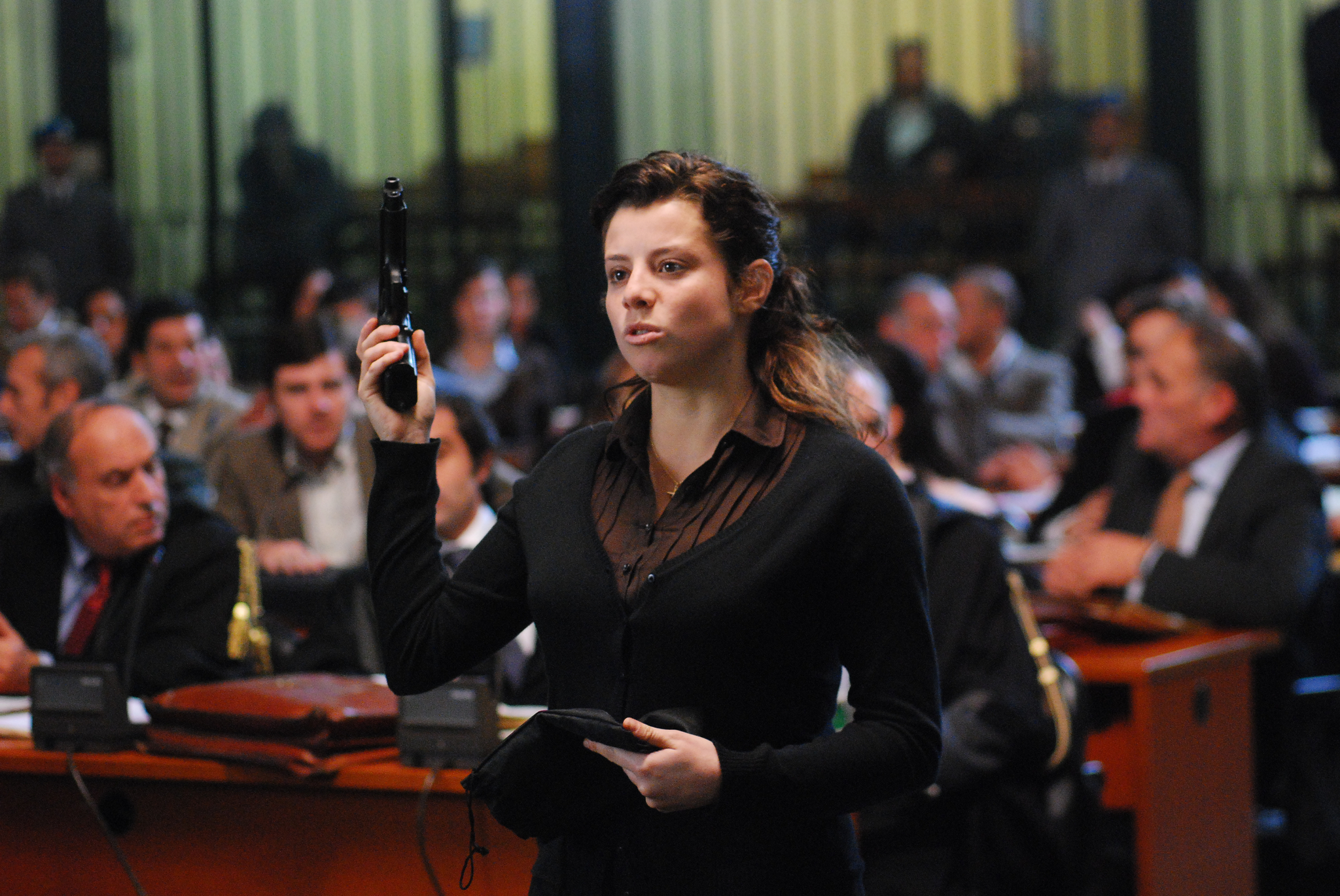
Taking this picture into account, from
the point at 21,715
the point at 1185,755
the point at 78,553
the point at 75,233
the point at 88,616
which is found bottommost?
the point at 1185,755

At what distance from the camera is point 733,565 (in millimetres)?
1592

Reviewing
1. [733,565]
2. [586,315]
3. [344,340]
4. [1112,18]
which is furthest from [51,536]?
[1112,18]

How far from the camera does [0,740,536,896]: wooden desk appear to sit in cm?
243

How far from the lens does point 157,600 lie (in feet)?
10.2

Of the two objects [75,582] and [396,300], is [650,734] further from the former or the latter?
[75,582]

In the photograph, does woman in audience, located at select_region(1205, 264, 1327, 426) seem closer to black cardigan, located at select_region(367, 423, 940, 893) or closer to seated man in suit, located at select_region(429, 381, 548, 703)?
seated man in suit, located at select_region(429, 381, 548, 703)

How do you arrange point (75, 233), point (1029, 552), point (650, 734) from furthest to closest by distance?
point (75, 233), point (1029, 552), point (650, 734)

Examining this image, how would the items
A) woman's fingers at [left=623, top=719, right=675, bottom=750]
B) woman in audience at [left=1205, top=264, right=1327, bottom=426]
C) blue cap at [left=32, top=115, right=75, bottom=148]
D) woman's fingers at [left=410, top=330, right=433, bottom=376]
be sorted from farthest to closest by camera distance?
blue cap at [left=32, top=115, right=75, bottom=148]
woman in audience at [left=1205, top=264, right=1327, bottom=426]
woman's fingers at [left=410, top=330, right=433, bottom=376]
woman's fingers at [left=623, top=719, right=675, bottom=750]

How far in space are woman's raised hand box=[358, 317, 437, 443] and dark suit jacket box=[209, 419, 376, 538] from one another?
2789 mm

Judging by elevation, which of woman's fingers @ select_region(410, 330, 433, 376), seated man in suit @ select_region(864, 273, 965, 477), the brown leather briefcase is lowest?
the brown leather briefcase

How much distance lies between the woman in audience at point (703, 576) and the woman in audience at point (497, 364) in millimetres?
4853

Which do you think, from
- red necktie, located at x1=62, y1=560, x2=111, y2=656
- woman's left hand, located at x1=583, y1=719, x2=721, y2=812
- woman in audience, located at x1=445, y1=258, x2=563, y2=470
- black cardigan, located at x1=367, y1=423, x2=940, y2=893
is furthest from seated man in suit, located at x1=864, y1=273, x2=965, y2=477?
woman's left hand, located at x1=583, y1=719, x2=721, y2=812

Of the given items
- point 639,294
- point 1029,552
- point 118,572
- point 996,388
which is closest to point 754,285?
point 639,294

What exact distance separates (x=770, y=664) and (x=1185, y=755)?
6.28 feet
